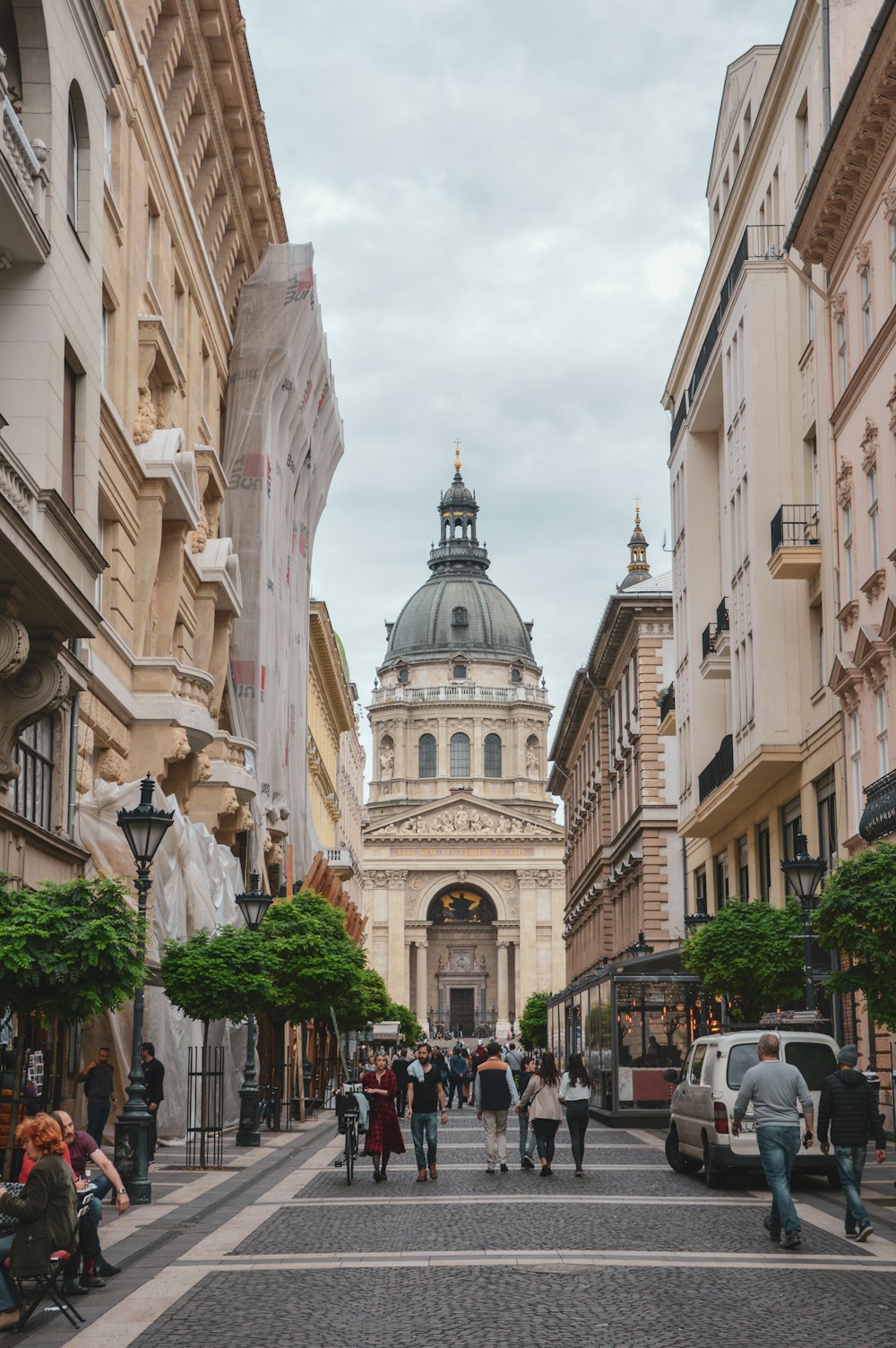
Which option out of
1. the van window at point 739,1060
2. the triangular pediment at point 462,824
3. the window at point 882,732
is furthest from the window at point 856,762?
the triangular pediment at point 462,824

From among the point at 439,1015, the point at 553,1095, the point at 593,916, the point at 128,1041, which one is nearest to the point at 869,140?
the point at 553,1095

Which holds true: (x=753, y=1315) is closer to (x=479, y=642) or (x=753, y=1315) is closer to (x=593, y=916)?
(x=593, y=916)

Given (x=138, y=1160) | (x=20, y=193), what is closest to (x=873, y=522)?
(x=20, y=193)

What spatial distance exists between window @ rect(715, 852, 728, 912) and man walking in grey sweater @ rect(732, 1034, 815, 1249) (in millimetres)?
29079

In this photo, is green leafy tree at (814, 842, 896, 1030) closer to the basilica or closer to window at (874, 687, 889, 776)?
window at (874, 687, 889, 776)

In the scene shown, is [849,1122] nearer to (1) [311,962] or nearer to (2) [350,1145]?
(2) [350,1145]

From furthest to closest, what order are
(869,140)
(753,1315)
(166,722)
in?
(166,722) < (869,140) < (753,1315)

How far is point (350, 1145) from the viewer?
21.7m

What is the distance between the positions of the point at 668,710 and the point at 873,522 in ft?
85.6

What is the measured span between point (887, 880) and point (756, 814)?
836 inches

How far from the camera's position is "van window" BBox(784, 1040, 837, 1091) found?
63.7ft

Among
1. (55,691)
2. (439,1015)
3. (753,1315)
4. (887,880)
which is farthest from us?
(439,1015)

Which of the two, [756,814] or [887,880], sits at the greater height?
[756,814]

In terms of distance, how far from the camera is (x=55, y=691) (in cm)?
1914
